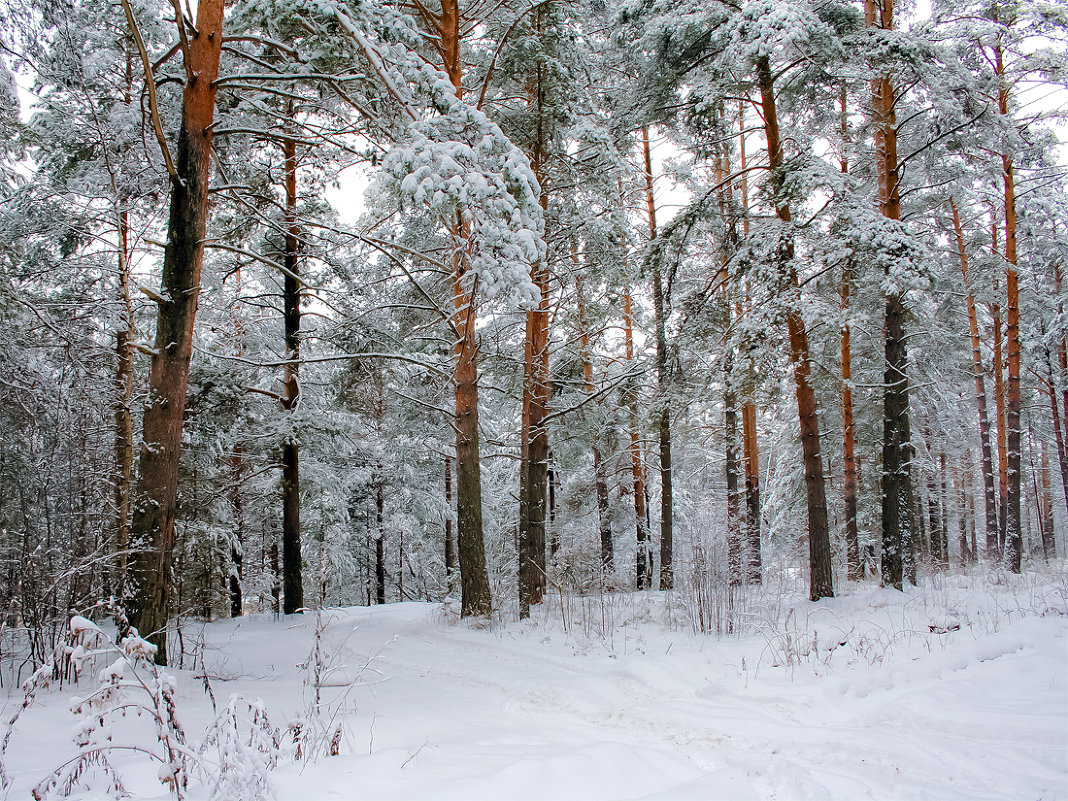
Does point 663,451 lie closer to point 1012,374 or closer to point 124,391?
point 1012,374

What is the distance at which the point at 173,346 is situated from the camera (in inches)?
209

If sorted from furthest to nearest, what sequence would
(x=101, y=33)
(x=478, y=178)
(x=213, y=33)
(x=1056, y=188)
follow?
(x=1056, y=188) < (x=101, y=33) < (x=213, y=33) < (x=478, y=178)

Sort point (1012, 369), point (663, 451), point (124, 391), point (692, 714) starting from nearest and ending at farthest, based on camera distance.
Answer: point (692, 714) < point (124, 391) < point (1012, 369) < point (663, 451)

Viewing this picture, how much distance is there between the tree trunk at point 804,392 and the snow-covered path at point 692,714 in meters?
1.13

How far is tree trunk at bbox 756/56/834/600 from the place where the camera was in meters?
7.95

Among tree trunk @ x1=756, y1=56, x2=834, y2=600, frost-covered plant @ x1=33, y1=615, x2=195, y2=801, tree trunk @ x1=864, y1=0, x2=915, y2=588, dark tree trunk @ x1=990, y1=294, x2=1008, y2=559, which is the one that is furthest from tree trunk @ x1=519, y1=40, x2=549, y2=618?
dark tree trunk @ x1=990, y1=294, x2=1008, y2=559

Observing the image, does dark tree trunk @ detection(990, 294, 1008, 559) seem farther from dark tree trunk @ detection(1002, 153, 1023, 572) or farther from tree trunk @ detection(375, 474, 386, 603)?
tree trunk @ detection(375, 474, 386, 603)

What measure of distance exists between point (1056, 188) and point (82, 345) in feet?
63.7

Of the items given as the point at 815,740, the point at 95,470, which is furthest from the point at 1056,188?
the point at 95,470

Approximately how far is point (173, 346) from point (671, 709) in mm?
5423

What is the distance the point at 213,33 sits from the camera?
5.49m

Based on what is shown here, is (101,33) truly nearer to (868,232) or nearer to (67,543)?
(67,543)

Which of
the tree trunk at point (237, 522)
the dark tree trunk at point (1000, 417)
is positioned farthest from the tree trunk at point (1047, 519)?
the tree trunk at point (237, 522)

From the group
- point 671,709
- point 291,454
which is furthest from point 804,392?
point 291,454
